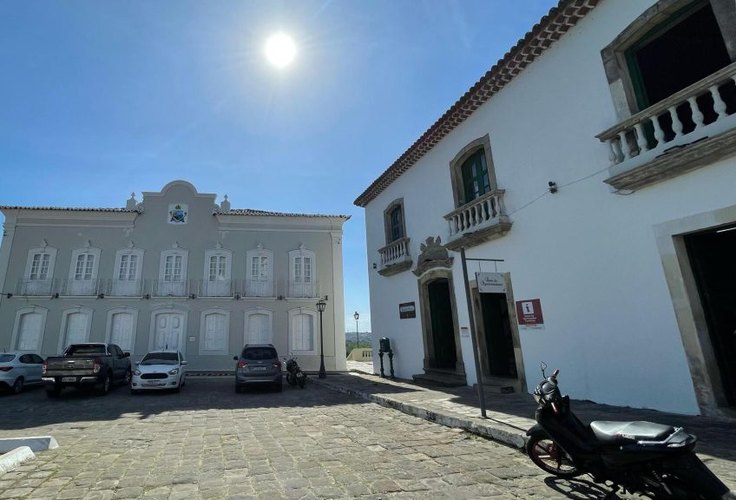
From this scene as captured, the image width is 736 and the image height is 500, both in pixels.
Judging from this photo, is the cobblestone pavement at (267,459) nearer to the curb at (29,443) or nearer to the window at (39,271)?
the curb at (29,443)

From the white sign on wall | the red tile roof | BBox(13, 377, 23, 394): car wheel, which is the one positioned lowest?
BBox(13, 377, 23, 394): car wheel

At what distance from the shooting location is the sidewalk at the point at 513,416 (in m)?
4.32

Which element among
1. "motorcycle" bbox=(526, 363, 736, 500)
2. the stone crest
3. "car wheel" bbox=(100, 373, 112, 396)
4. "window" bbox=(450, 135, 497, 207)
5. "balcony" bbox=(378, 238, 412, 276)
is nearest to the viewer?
"motorcycle" bbox=(526, 363, 736, 500)

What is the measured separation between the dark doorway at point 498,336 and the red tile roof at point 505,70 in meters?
4.98

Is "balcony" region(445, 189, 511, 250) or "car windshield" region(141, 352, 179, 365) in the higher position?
"balcony" region(445, 189, 511, 250)

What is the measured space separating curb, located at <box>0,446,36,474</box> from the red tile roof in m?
10.9

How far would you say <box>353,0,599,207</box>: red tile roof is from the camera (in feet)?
24.4

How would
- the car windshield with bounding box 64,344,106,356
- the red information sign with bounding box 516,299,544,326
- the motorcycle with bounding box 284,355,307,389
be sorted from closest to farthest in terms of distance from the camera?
the red information sign with bounding box 516,299,544,326 < the car windshield with bounding box 64,344,106,356 < the motorcycle with bounding box 284,355,307,389

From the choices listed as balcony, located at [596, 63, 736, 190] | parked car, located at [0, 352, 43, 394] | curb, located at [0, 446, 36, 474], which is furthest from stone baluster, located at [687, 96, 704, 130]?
parked car, located at [0, 352, 43, 394]

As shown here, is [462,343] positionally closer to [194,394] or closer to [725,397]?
[725,397]

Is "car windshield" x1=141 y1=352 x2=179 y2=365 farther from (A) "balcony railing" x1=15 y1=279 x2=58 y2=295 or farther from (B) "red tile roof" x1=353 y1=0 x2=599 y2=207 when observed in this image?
(A) "balcony railing" x1=15 y1=279 x2=58 y2=295

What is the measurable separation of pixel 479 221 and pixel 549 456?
6.46 metres

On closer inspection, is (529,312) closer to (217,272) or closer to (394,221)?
(394,221)

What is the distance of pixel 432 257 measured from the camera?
1201cm
